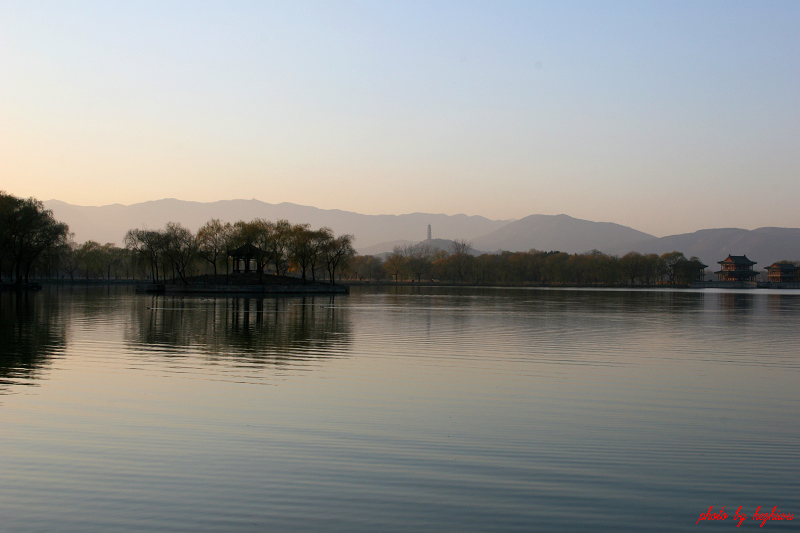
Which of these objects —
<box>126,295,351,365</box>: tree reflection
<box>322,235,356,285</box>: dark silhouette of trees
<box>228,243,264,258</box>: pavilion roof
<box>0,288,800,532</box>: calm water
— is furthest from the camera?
<box>322,235,356,285</box>: dark silhouette of trees

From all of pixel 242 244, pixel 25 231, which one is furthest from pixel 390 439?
pixel 242 244

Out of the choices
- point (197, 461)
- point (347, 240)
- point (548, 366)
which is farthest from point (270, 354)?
point (347, 240)

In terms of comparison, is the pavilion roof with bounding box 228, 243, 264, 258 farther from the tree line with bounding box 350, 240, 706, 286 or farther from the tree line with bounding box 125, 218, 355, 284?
the tree line with bounding box 350, 240, 706, 286

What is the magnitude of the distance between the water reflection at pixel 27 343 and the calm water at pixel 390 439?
5.9 inches

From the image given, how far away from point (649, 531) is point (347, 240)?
10201 centimetres

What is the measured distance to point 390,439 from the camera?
10.4 m

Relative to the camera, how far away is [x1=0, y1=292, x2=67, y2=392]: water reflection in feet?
54.4

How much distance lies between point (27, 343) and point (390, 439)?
18.6 m

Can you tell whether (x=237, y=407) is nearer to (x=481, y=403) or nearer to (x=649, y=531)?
(x=481, y=403)

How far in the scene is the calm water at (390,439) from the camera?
7.23m

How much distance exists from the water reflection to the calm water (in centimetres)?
15
